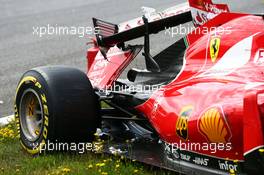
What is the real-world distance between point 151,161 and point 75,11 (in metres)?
11.1

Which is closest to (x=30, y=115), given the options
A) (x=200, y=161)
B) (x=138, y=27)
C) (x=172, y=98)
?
(x=138, y=27)

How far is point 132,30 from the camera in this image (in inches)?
226

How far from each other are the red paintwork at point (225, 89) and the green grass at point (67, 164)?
356 millimetres

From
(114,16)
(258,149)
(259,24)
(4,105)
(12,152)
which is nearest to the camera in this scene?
(258,149)

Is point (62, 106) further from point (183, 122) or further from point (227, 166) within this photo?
point (227, 166)

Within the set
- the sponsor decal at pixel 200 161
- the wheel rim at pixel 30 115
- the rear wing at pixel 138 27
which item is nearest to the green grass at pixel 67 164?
the wheel rim at pixel 30 115

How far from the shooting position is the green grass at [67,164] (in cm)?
464

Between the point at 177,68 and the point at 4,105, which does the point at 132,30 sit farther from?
the point at 4,105

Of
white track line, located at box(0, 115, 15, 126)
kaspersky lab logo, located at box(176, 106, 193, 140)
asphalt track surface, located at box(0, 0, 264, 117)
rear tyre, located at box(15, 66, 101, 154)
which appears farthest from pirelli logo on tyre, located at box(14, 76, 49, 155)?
asphalt track surface, located at box(0, 0, 264, 117)

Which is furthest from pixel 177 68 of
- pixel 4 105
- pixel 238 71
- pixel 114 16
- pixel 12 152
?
pixel 114 16

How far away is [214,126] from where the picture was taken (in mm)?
4051

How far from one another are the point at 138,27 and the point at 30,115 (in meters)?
1.22

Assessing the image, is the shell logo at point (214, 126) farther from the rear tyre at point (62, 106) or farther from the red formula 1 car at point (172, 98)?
the rear tyre at point (62, 106)

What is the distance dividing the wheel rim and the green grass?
0.19 metres
